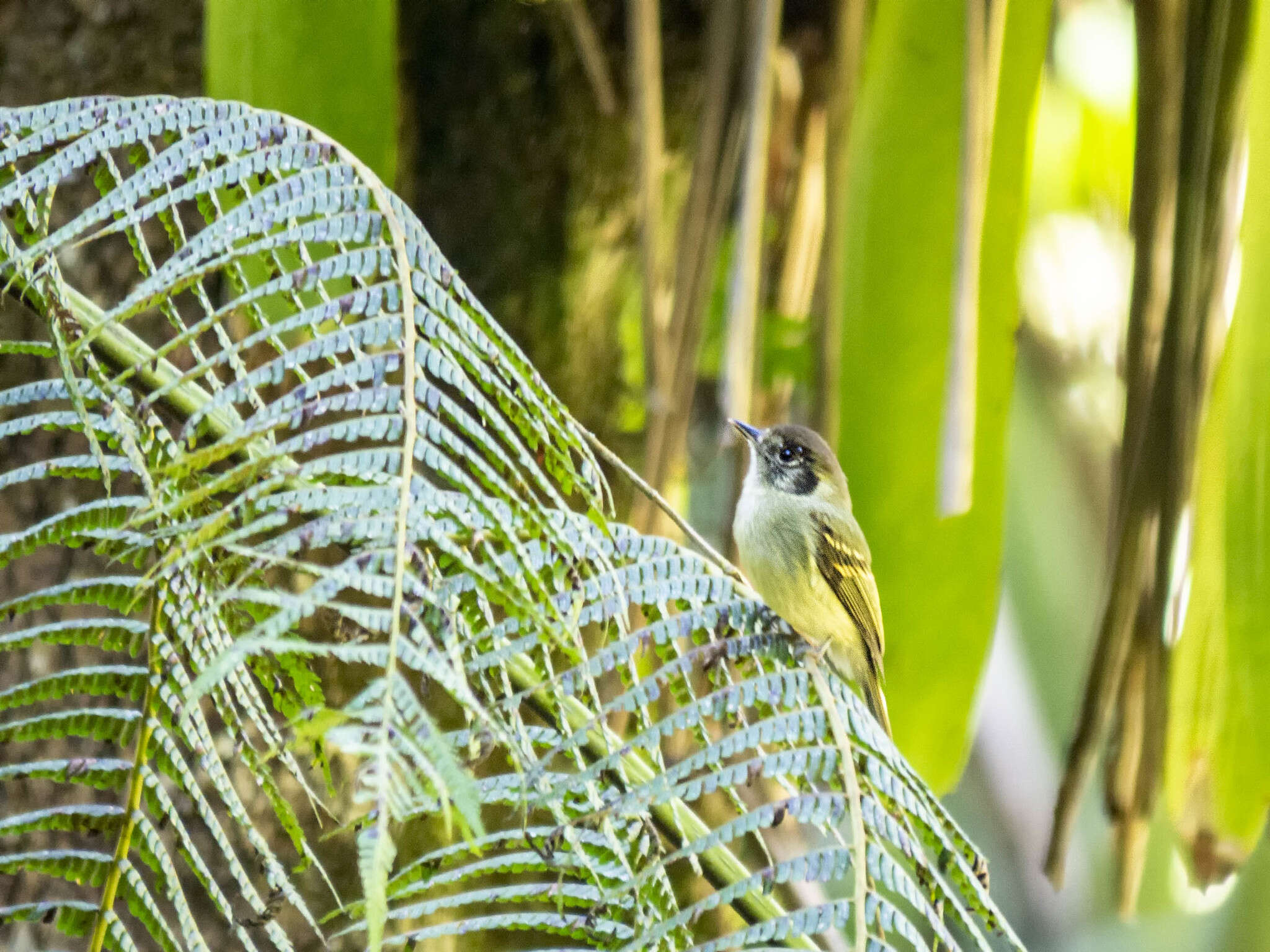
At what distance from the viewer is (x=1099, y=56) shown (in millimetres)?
3211

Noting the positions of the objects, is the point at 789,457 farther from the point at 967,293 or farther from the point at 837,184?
the point at 967,293

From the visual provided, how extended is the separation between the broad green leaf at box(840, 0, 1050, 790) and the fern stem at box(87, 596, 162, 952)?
0.88 m

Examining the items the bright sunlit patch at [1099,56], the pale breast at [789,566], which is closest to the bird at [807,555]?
the pale breast at [789,566]

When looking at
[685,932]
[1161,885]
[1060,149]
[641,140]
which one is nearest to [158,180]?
[685,932]

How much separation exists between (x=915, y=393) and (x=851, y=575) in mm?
639

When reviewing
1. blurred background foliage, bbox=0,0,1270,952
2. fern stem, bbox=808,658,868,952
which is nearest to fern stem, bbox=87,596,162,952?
fern stem, bbox=808,658,868,952

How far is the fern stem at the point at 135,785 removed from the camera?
90 cm

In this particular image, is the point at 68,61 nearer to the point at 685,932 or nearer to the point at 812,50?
the point at 812,50

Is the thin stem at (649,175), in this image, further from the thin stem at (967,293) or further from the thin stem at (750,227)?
the thin stem at (967,293)

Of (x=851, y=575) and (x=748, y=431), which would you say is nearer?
(x=748, y=431)

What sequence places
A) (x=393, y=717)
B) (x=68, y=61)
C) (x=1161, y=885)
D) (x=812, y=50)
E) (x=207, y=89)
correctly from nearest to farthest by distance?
(x=393, y=717)
(x=207, y=89)
(x=68, y=61)
(x=812, y=50)
(x=1161, y=885)

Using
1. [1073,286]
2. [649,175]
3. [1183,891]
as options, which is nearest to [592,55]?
[649,175]

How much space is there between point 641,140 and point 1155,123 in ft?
2.52

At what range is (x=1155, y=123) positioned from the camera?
1790mm
